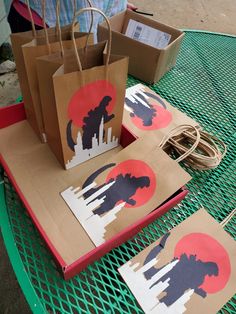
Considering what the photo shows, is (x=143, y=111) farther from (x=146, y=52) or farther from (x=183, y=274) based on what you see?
(x=183, y=274)

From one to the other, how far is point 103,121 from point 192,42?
64 cm

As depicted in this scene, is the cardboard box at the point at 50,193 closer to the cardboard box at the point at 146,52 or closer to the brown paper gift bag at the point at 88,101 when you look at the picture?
the brown paper gift bag at the point at 88,101

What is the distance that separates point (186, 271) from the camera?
1.51ft

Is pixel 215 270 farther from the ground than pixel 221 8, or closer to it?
farther from the ground

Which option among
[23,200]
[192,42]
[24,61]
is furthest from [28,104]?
[192,42]

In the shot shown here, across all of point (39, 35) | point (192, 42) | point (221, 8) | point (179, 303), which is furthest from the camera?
point (221, 8)

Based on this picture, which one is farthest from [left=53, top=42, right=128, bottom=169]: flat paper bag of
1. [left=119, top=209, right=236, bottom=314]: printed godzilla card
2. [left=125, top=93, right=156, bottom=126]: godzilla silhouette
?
[left=119, top=209, right=236, bottom=314]: printed godzilla card

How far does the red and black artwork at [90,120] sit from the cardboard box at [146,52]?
0.95ft

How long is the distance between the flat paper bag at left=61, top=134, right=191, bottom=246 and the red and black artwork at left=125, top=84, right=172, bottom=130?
0.39 ft

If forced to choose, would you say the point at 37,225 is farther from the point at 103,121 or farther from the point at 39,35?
the point at 39,35

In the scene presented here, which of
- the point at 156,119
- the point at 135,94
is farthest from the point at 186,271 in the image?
the point at 135,94

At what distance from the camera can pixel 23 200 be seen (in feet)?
1.66

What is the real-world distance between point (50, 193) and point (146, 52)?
19.5 inches

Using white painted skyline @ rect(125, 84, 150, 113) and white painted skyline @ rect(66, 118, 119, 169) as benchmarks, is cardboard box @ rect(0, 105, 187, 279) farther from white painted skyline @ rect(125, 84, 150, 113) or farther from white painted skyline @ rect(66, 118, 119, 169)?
white painted skyline @ rect(125, 84, 150, 113)
